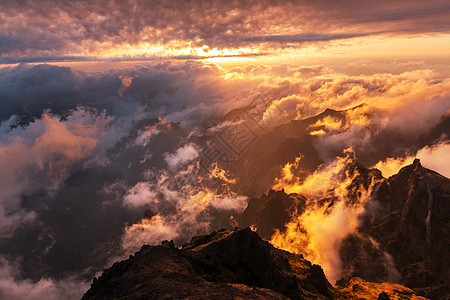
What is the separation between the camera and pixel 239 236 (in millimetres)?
144500

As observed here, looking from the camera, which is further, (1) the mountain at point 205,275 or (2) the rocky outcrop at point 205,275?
(2) the rocky outcrop at point 205,275

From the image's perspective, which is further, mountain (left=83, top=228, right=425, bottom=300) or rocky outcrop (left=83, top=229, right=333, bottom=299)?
rocky outcrop (left=83, top=229, right=333, bottom=299)

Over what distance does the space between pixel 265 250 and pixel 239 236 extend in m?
18.1

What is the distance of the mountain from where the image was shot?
87312 millimetres

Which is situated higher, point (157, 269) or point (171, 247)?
point (171, 247)

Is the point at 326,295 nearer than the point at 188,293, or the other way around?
the point at 188,293

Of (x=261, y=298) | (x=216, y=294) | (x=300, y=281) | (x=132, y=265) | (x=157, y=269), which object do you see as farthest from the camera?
(x=300, y=281)

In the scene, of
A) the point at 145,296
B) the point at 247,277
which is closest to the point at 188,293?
the point at 145,296

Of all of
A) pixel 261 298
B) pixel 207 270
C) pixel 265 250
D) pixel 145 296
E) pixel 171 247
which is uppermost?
pixel 265 250

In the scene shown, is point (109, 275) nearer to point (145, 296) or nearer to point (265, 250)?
point (145, 296)

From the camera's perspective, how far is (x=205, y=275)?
11700cm

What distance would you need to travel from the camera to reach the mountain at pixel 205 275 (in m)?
87.3

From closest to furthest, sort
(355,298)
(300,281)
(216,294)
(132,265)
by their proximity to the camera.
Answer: (216,294)
(132,265)
(300,281)
(355,298)

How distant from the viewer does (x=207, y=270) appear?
414 feet
